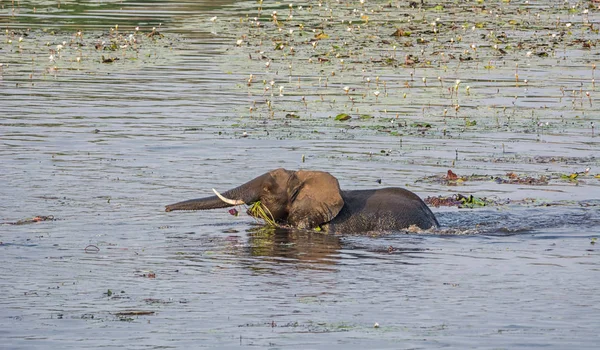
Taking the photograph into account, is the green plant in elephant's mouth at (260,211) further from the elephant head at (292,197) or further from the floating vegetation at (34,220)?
the floating vegetation at (34,220)

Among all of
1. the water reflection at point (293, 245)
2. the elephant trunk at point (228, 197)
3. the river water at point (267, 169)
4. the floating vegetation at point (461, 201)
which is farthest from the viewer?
the floating vegetation at point (461, 201)

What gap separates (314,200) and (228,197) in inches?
35.2

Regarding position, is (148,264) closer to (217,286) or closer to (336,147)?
(217,286)

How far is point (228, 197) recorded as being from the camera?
1326cm

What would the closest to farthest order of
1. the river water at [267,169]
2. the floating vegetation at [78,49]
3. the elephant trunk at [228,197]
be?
the river water at [267,169] < the elephant trunk at [228,197] < the floating vegetation at [78,49]

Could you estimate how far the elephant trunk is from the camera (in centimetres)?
1295

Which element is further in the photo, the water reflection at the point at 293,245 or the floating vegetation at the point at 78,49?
the floating vegetation at the point at 78,49

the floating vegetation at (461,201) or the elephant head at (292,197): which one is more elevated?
the elephant head at (292,197)

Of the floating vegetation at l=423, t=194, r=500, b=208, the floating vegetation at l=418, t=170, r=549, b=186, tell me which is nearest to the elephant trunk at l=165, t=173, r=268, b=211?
the floating vegetation at l=423, t=194, r=500, b=208

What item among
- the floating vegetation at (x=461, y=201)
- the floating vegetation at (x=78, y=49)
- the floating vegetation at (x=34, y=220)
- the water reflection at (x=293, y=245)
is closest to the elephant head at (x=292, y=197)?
the water reflection at (x=293, y=245)

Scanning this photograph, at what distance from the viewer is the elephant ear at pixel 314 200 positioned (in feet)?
43.0

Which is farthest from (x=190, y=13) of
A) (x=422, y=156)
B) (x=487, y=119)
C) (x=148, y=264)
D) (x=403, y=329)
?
(x=403, y=329)

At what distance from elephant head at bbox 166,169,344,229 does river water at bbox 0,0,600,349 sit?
25cm

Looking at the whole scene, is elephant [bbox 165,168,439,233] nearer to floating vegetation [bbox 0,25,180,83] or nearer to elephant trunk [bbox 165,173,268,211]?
elephant trunk [bbox 165,173,268,211]
